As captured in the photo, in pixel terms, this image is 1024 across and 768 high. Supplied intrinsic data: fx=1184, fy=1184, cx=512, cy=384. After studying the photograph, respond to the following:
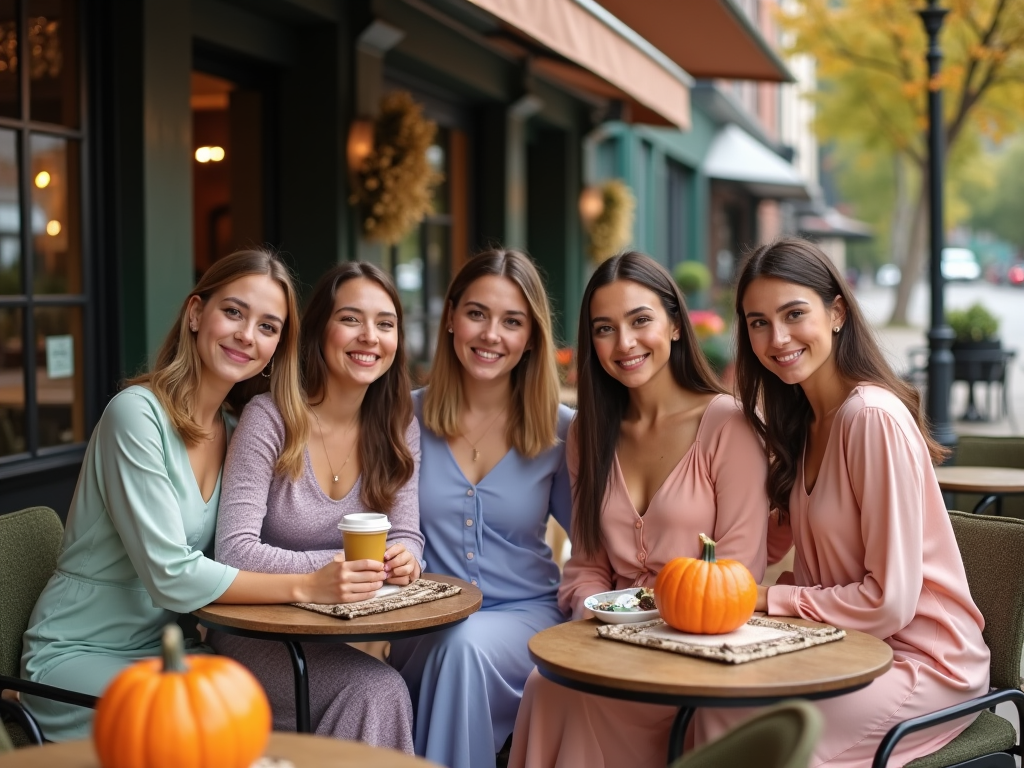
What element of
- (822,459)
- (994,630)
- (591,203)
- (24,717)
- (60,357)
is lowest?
(24,717)

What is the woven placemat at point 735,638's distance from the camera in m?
2.41

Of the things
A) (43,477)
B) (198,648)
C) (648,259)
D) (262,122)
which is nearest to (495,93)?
(262,122)

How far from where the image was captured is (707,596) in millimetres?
2535

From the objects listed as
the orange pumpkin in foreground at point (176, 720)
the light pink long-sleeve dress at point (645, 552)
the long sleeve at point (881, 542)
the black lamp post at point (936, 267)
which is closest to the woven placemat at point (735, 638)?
the long sleeve at point (881, 542)

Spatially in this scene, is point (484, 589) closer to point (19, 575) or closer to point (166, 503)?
point (166, 503)

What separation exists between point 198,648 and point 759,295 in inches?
70.2

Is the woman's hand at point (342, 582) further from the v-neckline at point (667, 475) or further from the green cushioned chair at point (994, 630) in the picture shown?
the green cushioned chair at point (994, 630)

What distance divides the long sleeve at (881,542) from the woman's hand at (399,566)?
92 cm

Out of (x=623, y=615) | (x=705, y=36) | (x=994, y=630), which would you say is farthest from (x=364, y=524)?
(x=705, y=36)

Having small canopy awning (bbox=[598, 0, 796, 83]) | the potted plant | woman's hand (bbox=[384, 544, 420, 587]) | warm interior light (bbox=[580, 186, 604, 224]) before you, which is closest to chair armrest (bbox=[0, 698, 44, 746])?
woman's hand (bbox=[384, 544, 420, 587])

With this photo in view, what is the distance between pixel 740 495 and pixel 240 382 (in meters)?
1.46

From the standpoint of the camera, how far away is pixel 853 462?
2.86 meters

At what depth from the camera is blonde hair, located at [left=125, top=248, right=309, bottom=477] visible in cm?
309

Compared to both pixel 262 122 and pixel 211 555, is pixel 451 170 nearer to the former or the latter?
pixel 262 122
